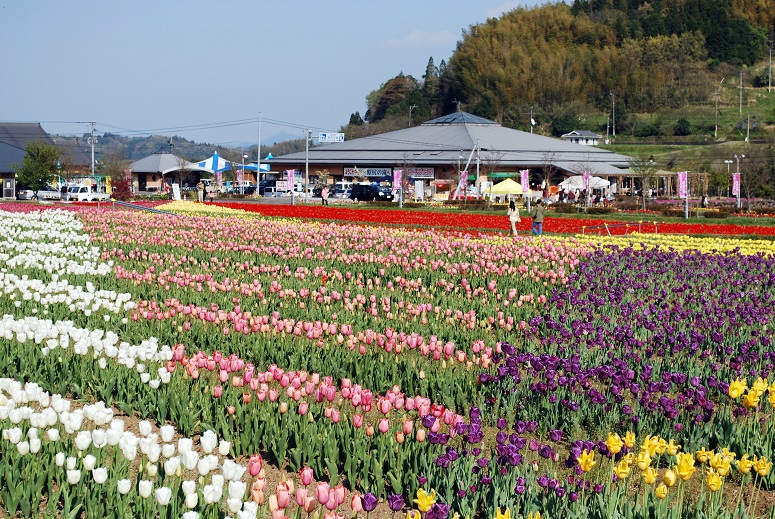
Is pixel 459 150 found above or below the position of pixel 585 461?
above

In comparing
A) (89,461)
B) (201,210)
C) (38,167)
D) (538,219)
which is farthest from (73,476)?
(38,167)

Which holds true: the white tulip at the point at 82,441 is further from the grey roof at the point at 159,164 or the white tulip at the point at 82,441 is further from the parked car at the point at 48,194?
the grey roof at the point at 159,164

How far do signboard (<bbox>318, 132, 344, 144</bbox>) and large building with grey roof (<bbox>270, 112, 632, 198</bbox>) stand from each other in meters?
17.5

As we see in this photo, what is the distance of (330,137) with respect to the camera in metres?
107

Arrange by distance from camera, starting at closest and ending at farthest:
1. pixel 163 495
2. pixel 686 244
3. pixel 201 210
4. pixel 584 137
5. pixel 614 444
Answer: pixel 163 495, pixel 614 444, pixel 686 244, pixel 201 210, pixel 584 137

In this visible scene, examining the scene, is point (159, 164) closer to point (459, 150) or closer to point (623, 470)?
A: point (459, 150)

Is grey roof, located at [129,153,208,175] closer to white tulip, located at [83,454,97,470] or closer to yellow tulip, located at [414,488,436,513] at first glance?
white tulip, located at [83,454,97,470]

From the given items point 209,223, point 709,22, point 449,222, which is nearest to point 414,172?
point 449,222

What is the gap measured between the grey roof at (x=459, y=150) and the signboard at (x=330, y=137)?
17.2 metres

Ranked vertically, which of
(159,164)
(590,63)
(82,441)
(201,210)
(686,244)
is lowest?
(82,441)

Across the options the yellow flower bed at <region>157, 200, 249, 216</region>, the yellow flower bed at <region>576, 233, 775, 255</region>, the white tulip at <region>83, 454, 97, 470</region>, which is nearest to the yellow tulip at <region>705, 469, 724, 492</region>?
the white tulip at <region>83, 454, 97, 470</region>

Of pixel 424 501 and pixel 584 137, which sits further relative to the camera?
pixel 584 137

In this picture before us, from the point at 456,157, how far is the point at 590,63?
6259 cm

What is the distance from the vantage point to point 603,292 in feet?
38.7
